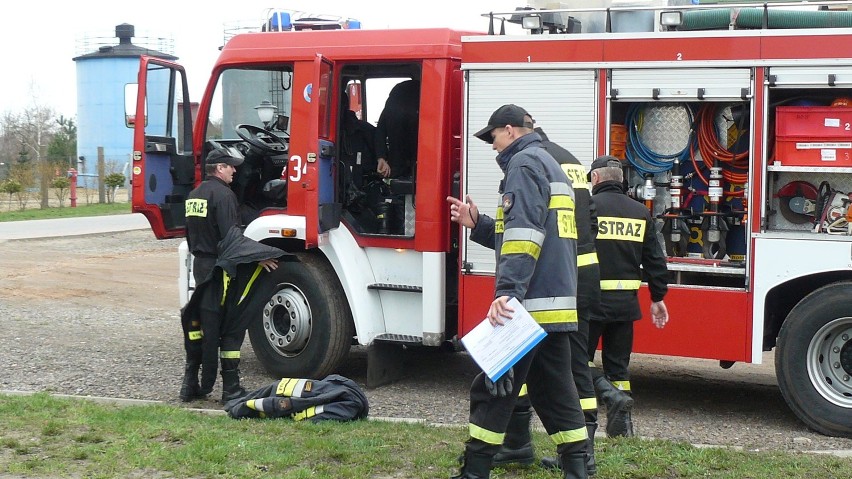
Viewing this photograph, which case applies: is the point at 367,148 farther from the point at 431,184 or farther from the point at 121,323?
the point at 121,323

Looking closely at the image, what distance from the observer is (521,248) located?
4.66 meters

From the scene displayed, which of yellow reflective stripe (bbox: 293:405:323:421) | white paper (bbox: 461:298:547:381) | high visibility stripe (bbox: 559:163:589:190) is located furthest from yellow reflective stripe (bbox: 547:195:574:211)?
yellow reflective stripe (bbox: 293:405:323:421)

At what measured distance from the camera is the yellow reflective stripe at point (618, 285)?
6.38 meters

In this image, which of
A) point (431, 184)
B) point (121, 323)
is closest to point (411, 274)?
point (431, 184)

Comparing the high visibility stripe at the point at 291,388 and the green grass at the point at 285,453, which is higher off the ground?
the high visibility stripe at the point at 291,388

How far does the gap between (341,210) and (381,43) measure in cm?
130

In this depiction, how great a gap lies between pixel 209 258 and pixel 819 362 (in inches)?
165

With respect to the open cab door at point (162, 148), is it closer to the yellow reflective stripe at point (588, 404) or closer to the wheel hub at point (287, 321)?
the wheel hub at point (287, 321)

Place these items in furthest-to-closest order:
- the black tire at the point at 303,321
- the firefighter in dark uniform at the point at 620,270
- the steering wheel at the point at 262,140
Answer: the steering wheel at the point at 262,140, the black tire at the point at 303,321, the firefighter in dark uniform at the point at 620,270

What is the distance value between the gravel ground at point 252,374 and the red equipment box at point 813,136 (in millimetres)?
1776

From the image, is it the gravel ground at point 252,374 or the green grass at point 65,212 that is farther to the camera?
the green grass at point 65,212

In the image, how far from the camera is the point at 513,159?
4812mm

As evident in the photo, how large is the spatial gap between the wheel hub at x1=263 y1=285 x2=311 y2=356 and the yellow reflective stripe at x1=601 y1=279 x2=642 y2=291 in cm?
261

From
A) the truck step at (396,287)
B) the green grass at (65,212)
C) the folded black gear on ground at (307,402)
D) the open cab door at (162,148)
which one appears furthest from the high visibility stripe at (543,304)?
the green grass at (65,212)
